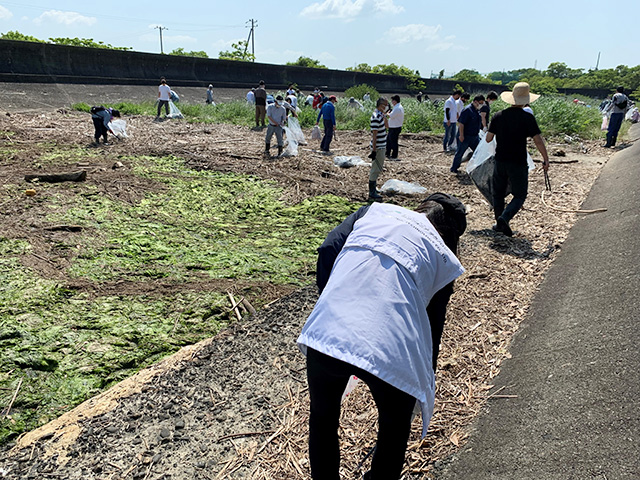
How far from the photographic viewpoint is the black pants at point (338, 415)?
1.71 m

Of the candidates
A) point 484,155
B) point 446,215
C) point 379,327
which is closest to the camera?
point 379,327

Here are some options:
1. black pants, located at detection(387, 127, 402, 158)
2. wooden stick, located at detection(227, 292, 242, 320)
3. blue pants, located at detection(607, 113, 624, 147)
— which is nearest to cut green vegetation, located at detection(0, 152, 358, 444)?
wooden stick, located at detection(227, 292, 242, 320)

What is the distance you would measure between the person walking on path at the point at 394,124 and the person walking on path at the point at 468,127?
1.86 meters

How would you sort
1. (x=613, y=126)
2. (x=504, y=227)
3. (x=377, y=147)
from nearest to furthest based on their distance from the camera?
1. (x=504, y=227)
2. (x=377, y=147)
3. (x=613, y=126)

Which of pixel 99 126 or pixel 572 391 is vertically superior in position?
pixel 99 126

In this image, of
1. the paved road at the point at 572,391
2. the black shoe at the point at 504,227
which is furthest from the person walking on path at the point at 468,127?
the paved road at the point at 572,391

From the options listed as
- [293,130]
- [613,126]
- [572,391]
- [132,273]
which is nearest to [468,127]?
[293,130]

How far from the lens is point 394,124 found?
11875 mm

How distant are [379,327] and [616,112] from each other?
1465cm

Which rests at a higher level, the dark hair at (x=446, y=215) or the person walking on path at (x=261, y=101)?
the person walking on path at (x=261, y=101)

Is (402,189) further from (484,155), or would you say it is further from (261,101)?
(261,101)

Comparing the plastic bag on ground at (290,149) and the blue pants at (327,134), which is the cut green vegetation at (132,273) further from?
the blue pants at (327,134)

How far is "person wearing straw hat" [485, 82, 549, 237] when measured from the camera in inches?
220

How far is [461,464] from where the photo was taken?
249cm
